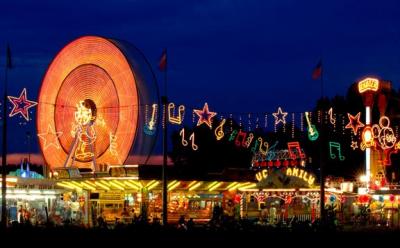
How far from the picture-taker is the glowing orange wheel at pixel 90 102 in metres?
56.2

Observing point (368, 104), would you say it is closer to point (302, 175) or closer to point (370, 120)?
point (370, 120)

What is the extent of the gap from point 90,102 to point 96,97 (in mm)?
574

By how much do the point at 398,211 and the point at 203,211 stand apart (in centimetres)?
1415

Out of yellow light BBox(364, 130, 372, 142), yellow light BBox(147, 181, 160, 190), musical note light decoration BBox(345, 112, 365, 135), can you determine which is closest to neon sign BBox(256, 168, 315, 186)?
musical note light decoration BBox(345, 112, 365, 135)

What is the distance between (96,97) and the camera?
5966cm

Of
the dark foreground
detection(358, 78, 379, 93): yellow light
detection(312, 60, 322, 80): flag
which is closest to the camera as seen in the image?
the dark foreground

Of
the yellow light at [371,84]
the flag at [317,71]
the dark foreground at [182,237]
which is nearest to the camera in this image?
the dark foreground at [182,237]

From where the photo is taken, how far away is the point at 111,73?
57688mm

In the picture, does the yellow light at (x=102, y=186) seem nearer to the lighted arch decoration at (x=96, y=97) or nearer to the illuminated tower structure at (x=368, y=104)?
the lighted arch decoration at (x=96, y=97)

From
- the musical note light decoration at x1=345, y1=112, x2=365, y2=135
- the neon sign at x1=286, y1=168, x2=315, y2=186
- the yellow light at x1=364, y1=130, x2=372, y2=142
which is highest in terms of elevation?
the musical note light decoration at x1=345, y1=112, x2=365, y2=135

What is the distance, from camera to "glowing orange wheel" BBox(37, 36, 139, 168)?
185 feet

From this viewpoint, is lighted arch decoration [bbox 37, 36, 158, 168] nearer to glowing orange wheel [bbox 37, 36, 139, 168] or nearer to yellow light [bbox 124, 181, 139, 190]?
glowing orange wheel [bbox 37, 36, 139, 168]

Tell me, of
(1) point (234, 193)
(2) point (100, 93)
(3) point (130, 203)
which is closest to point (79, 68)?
(2) point (100, 93)

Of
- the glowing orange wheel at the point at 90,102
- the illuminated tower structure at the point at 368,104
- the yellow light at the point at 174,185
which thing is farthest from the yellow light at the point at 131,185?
the illuminated tower structure at the point at 368,104
